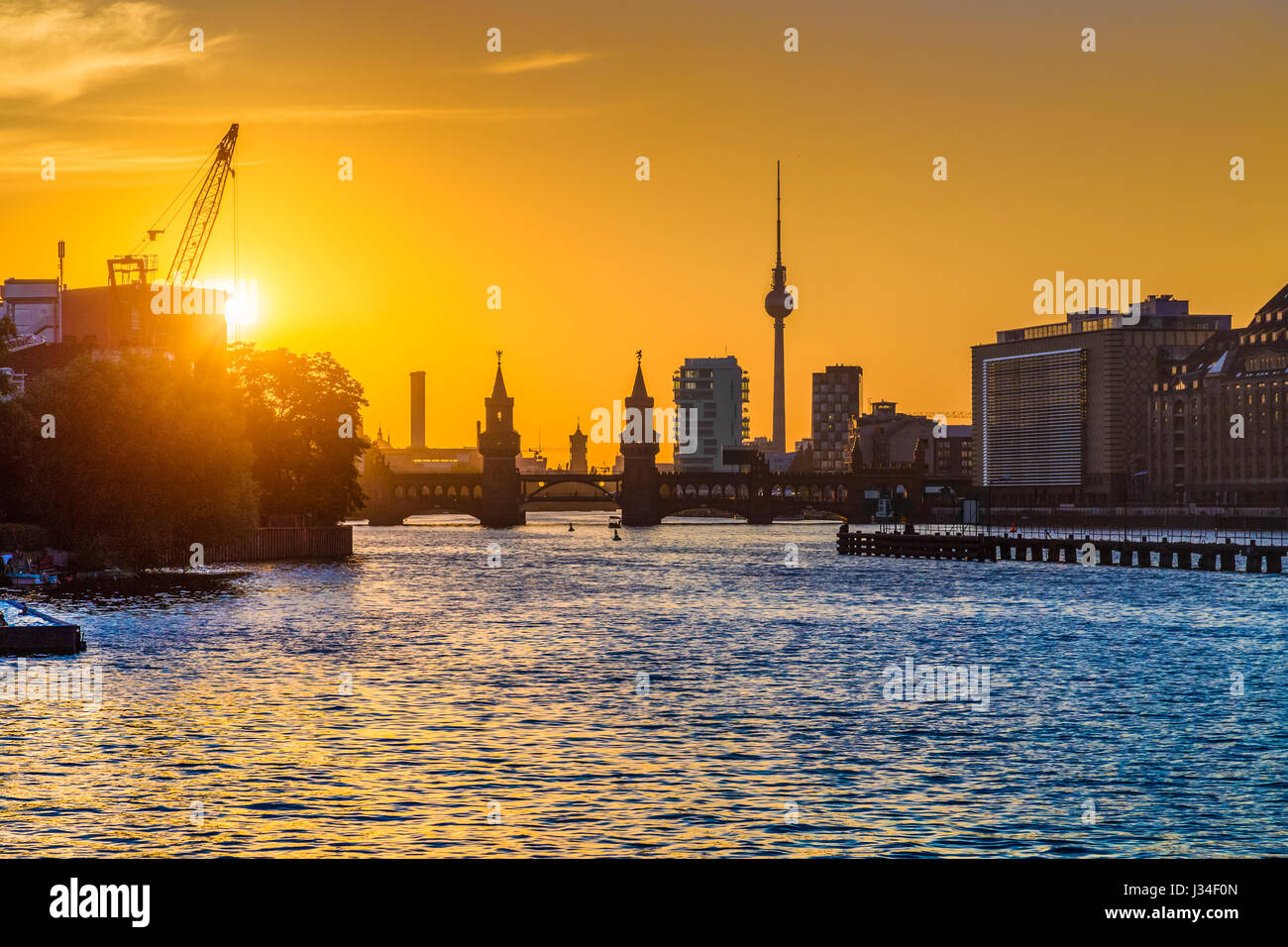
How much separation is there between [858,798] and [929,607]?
7027cm

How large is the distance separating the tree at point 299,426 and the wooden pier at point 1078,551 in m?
69.7

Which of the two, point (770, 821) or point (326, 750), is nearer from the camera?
point (770, 821)

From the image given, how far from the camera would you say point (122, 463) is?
3880 inches

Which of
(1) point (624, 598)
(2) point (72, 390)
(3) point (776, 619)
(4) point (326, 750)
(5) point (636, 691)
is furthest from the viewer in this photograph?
(1) point (624, 598)

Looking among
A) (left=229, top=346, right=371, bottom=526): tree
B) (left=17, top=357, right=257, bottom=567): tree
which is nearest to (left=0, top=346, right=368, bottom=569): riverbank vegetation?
(left=17, top=357, right=257, bottom=567): tree

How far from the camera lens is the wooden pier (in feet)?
452

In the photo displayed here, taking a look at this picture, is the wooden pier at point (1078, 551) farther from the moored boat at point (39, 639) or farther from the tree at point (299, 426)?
the moored boat at point (39, 639)

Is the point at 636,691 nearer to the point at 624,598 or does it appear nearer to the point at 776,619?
the point at 776,619

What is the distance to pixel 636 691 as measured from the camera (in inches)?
2003

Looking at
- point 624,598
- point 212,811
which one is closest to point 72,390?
point 624,598

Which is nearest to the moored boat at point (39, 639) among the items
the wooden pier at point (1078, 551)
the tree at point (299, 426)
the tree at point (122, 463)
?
the tree at point (122, 463)

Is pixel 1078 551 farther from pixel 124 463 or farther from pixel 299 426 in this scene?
pixel 124 463
